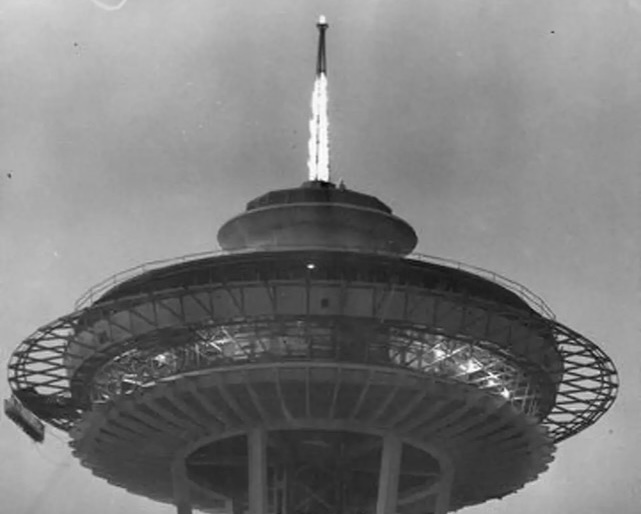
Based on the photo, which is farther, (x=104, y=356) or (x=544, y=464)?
(x=544, y=464)

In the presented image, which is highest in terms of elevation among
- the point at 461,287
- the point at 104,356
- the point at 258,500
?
the point at 461,287

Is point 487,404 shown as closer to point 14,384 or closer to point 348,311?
point 348,311

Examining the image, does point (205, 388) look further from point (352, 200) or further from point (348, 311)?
point (352, 200)

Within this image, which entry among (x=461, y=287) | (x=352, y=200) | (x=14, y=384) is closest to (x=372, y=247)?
(x=352, y=200)

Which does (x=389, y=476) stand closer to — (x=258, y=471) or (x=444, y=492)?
(x=444, y=492)

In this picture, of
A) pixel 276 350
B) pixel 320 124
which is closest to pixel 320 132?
pixel 320 124

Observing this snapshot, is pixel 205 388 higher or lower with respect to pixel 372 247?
lower

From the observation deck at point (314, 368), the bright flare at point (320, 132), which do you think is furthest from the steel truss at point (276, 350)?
the bright flare at point (320, 132)

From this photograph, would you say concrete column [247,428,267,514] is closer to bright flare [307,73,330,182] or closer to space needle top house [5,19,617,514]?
space needle top house [5,19,617,514]
